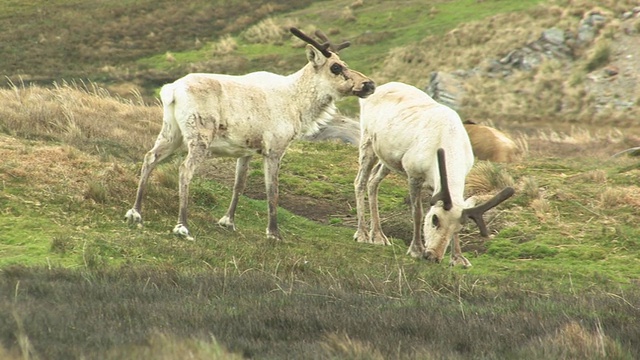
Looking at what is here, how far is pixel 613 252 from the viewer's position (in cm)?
1150

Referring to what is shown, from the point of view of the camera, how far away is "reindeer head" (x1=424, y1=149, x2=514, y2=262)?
32.7ft

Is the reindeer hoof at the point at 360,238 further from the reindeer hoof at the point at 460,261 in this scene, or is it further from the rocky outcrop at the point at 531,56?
the rocky outcrop at the point at 531,56

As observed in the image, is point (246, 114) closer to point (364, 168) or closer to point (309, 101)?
point (309, 101)

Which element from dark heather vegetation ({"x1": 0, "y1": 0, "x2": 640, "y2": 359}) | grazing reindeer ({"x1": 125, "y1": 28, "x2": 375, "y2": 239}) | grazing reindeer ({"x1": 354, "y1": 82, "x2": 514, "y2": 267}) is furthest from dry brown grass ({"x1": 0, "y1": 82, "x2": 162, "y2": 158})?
grazing reindeer ({"x1": 354, "y1": 82, "x2": 514, "y2": 267})

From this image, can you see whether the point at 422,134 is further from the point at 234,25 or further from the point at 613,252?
the point at 234,25

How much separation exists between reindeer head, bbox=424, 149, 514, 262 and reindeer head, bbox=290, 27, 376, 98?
2327 millimetres

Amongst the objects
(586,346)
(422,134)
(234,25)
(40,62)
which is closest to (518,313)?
(586,346)

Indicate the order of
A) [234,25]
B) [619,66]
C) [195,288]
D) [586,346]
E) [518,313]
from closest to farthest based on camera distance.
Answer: [586,346] → [518,313] → [195,288] → [619,66] → [234,25]

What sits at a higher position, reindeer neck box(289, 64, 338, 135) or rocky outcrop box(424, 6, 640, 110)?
reindeer neck box(289, 64, 338, 135)

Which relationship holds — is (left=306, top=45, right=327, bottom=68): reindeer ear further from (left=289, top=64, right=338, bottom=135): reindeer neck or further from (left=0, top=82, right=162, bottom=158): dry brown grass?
(left=0, top=82, right=162, bottom=158): dry brown grass

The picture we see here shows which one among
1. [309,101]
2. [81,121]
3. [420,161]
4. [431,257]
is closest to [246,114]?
[309,101]

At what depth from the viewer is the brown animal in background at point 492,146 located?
61.5ft

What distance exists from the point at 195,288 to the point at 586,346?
3455mm

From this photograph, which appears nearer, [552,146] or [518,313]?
[518,313]
